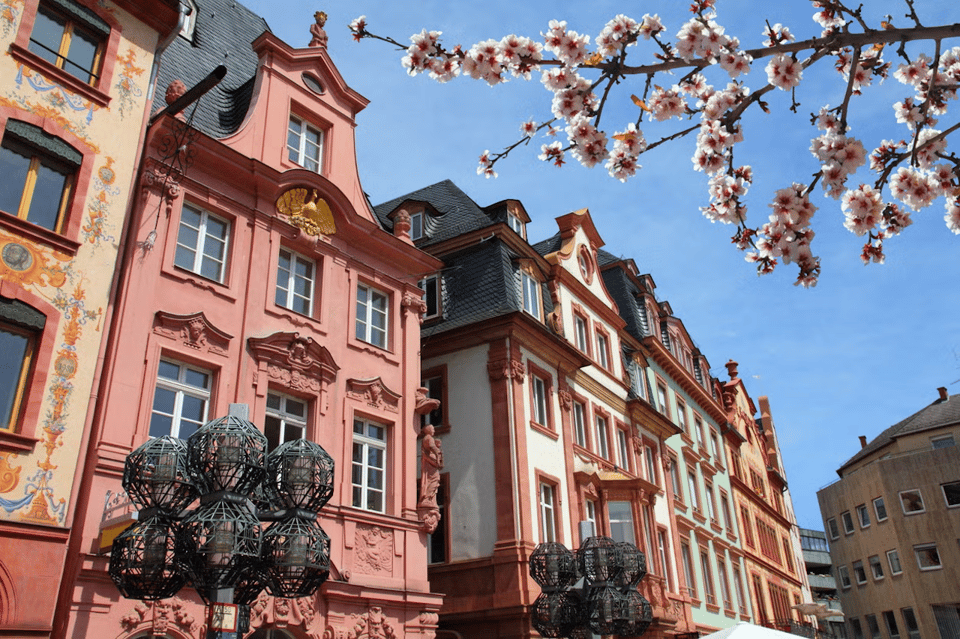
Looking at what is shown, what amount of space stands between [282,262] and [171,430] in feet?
14.7

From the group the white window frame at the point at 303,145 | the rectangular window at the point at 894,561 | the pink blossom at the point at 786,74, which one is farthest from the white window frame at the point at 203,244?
the rectangular window at the point at 894,561

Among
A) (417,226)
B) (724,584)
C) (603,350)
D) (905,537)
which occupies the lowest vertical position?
(724,584)

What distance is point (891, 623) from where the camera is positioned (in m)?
44.4

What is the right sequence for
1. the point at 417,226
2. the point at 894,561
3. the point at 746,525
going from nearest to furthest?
1. the point at 417,226
2. the point at 746,525
3. the point at 894,561

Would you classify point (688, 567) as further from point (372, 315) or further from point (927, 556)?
point (927, 556)

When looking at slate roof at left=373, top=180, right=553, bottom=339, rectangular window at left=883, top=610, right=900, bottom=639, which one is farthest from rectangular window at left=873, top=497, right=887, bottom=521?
slate roof at left=373, top=180, right=553, bottom=339

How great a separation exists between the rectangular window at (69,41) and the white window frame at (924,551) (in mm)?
44990

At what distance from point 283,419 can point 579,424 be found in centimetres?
1230

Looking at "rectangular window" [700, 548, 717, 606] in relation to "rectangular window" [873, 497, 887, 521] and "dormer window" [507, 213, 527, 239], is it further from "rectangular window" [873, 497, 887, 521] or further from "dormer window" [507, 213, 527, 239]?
"rectangular window" [873, 497, 887, 521]

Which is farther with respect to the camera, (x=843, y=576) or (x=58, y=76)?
(x=843, y=576)

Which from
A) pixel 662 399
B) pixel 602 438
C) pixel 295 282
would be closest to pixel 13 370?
pixel 295 282

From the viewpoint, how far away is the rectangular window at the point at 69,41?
13.1 metres

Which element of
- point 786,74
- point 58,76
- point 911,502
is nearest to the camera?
point 786,74

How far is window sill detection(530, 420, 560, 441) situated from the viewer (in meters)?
22.0
